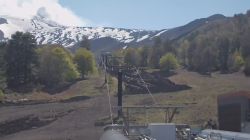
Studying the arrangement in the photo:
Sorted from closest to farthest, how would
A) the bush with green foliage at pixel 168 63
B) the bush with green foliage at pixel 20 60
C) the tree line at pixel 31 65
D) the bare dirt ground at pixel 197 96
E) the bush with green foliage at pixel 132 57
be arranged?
the bare dirt ground at pixel 197 96, the bush with green foliage at pixel 20 60, the tree line at pixel 31 65, the bush with green foliage at pixel 168 63, the bush with green foliage at pixel 132 57

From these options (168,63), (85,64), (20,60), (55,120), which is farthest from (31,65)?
(168,63)

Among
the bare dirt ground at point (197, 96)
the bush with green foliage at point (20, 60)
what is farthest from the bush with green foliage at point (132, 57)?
the bush with green foliage at point (20, 60)

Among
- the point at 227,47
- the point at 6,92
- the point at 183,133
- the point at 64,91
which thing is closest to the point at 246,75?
the point at 227,47

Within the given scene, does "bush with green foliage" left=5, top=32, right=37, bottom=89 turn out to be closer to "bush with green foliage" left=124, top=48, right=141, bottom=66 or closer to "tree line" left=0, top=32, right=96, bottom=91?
"tree line" left=0, top=32, right=96, bottom=91

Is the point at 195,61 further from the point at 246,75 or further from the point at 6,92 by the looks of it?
the point at 6,92

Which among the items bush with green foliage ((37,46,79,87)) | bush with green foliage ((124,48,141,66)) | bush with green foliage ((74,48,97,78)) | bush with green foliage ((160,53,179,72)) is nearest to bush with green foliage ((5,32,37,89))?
bush with green foliage ((37,46,79,87))

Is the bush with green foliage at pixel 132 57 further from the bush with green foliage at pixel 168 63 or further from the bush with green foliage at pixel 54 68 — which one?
the bush with green foliage at pixel 54 68

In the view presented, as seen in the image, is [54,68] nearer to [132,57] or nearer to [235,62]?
[235,62]
